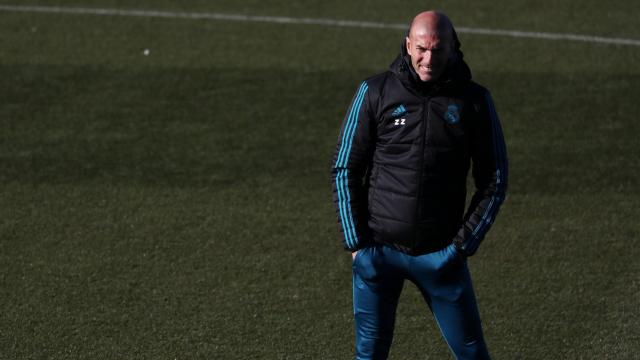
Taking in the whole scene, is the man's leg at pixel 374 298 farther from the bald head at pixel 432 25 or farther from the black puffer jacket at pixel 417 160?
the bald head at pixel 432 25

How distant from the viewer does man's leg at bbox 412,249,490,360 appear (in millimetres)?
4832

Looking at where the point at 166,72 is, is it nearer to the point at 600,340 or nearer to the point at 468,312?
the point at 600,340

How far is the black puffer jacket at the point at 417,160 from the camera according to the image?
4695mm

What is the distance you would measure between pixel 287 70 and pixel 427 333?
15.7ft

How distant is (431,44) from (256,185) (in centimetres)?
402

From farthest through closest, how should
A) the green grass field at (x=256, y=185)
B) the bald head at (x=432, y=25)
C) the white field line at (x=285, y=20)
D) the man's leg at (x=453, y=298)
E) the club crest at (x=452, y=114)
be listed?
the white field line at (x=285, y=20) < the green grass field at (x=256, y=185) < the man's leg at (x=453, y=298) < the club crest at (x=452, y=114) < the bald head at (x=432, y=25)

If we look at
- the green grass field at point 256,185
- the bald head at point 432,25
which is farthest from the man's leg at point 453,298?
the green grass field at point 256,185

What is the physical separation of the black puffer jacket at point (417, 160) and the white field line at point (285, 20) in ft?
23.0

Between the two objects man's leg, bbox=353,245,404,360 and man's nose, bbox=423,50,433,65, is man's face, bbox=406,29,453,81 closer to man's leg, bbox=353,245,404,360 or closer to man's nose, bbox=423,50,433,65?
man's nose, bbox=423,50,433,65

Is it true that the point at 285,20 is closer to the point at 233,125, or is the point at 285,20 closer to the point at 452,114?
the point at 233,125

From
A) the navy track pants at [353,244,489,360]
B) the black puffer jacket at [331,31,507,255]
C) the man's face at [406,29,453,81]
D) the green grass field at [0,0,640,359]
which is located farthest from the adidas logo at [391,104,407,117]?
the green grass field at [0,0,640,359]

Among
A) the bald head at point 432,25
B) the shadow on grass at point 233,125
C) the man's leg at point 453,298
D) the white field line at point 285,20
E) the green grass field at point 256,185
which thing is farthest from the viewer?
the white field line at point 285,20

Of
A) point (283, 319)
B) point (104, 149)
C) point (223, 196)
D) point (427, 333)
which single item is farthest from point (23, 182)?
point (427, 333)

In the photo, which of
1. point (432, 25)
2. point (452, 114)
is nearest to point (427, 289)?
point (452, 114)
